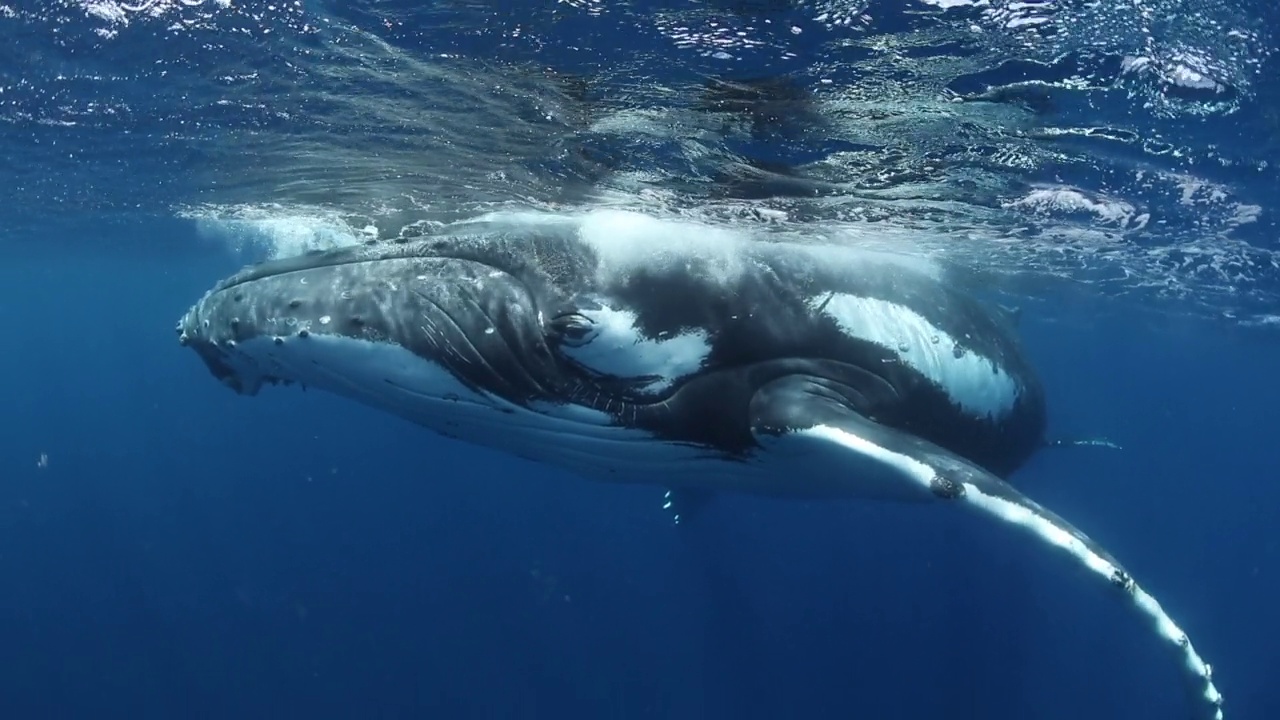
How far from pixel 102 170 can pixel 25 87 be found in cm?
797

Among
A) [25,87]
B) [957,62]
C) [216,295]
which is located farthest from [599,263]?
[25,87]

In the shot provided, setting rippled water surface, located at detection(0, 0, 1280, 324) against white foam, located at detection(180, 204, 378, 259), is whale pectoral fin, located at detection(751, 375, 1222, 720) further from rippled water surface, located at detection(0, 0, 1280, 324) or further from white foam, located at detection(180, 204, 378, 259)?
white foam, located at detection(180, 204, 378, 259)

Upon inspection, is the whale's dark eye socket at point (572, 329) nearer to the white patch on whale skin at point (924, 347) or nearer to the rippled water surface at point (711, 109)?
the white patch on whale skin at point (924, 347)

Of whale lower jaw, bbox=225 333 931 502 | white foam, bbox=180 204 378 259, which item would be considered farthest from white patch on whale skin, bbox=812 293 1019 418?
white foam, bbox=180 204 378 259

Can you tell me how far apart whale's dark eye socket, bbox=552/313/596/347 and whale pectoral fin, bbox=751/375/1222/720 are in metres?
1.58

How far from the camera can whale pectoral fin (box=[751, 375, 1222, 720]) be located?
609cm

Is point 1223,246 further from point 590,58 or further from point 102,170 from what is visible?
point 102,170

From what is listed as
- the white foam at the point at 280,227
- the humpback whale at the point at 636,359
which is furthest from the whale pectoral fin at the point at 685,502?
the white foam at the point at 280,227

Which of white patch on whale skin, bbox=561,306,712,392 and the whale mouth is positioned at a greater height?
the whale mouth

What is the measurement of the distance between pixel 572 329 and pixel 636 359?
26.9 inches

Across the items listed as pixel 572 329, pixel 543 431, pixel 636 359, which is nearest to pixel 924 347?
pixel 636 359

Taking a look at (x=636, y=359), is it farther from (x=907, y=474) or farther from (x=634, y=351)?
(x=907, y=474)

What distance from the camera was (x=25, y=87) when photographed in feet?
42.9

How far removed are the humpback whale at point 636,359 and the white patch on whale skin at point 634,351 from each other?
0.5 inches
